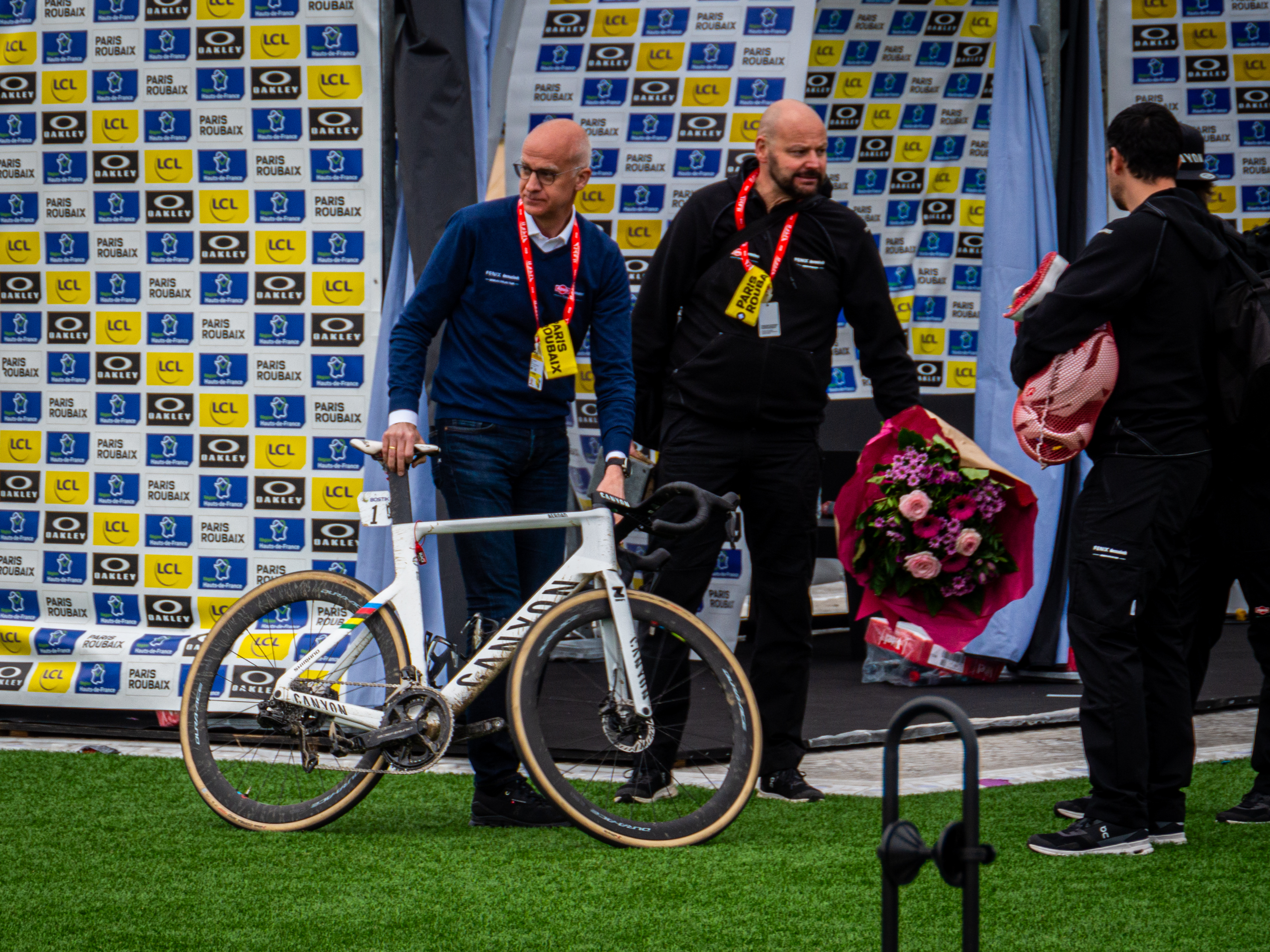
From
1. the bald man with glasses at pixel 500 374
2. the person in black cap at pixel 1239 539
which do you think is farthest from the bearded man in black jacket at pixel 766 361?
the person in black cap at pixel 1239 539

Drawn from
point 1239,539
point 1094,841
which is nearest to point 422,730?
point 1094,841

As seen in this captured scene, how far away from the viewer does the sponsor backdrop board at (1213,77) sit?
674cm

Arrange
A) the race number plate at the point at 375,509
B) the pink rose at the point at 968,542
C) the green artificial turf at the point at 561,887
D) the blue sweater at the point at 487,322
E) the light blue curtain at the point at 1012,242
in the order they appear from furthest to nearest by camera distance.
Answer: the light blue curtain at the point at 1012,242
the pink rose at the point at 968,542
the blue sweater at the point at 487,322
the race number plate at the point at 375,509
the green artificial turf at the point at 561,887

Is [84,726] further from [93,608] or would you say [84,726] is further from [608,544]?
[608,544]

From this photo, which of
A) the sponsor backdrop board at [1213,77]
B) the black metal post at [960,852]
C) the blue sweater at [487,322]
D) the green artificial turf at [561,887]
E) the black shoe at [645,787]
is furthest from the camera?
the sponsor backdrop board at [1213,77]

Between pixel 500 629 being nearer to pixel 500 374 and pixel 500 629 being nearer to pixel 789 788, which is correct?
pixel 500 374

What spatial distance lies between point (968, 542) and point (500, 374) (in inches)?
76.5

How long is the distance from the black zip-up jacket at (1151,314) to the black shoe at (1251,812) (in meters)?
1.03

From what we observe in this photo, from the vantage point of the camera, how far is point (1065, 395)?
11.0ft

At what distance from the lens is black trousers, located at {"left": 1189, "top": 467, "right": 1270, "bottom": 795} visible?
145 inches

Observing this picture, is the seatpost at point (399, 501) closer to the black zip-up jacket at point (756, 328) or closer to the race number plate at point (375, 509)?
the race number plate at point (375, 509)

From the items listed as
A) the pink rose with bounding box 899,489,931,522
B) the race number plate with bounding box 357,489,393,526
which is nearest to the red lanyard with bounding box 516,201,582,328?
the race number plate with bounding box 357,489,393,526

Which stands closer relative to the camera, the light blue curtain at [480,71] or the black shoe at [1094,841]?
the black shoe at [1094,841]

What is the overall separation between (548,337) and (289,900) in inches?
60.1
